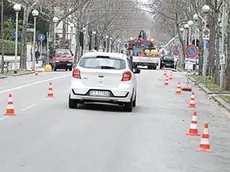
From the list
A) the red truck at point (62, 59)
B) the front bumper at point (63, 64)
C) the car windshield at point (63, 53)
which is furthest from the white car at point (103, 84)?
the front bumper at point (63, 64)

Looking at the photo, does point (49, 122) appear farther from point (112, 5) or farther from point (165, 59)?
point (112, 5)

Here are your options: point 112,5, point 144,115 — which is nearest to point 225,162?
point 144,115

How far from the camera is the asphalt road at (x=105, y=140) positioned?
9.34m

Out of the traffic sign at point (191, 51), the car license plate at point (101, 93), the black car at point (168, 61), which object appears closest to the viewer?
the car license plate at point (101, 93)

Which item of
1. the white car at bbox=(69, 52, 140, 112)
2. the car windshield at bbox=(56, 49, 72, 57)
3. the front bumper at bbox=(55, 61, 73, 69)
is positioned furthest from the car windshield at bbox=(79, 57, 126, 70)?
the front bumper at bbox=(55, 61, 73, 69)

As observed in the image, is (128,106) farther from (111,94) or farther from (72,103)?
(72,103)

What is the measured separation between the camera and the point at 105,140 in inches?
465

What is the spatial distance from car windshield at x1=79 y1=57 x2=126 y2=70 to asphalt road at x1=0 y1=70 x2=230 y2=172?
1240 millimetres

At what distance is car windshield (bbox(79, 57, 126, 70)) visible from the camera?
57.6ft

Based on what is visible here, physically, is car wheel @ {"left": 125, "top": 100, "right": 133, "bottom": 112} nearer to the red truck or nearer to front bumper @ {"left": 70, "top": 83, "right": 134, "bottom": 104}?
front bumper @ {"left": 70, "top": 83, "right": 134, "bottom": 104}

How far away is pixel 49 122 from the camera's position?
14.3 meters

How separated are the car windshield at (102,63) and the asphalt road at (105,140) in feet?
4.07

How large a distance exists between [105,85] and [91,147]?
21.2 feet

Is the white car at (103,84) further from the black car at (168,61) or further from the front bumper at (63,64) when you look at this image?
the black car at (168,61)
